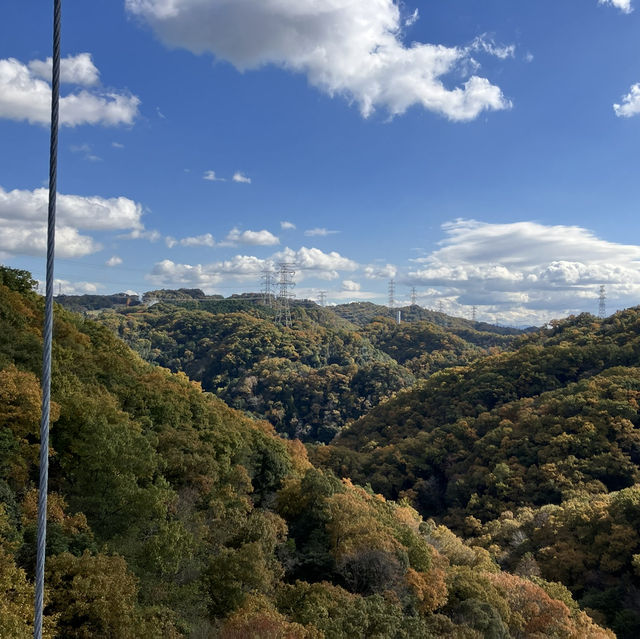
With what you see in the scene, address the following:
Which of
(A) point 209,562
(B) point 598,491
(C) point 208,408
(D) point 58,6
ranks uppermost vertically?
(D) point 58,6

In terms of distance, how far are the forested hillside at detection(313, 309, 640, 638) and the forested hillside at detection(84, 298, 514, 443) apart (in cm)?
2700

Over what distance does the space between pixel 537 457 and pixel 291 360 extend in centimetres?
10091

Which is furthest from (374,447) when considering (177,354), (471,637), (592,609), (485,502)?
(177,354)

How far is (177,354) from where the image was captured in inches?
Answer: 6486

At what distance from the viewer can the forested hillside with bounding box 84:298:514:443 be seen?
123812 mm

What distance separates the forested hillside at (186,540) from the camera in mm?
15406

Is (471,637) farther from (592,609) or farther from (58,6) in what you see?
(58,6)

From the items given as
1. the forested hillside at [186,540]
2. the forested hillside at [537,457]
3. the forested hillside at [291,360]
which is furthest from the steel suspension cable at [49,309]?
the forested hillside at [291,360]

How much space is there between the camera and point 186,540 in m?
20.1

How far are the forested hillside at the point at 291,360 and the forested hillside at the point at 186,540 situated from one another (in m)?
87.0

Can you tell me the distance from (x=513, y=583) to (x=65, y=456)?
2638cm

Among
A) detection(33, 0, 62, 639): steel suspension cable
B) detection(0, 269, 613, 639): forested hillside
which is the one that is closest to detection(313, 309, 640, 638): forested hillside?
detection(0, 269, 613, 639): forested hillside

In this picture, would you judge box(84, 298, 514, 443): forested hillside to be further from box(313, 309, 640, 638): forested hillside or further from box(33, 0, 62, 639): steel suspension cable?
box(33, 0, 62, 639): steel suspension cable

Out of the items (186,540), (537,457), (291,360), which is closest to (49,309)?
(186,540)
